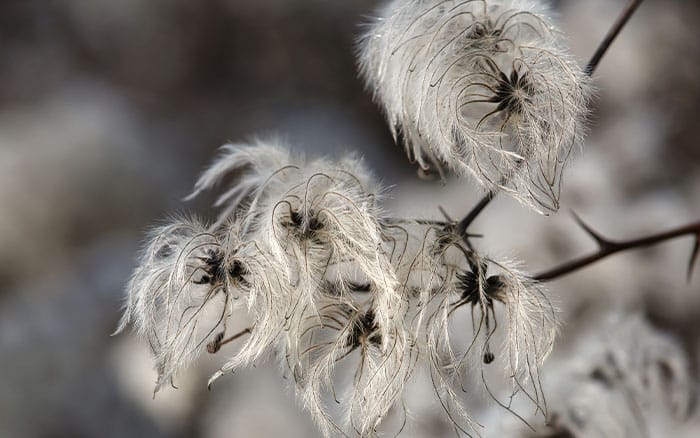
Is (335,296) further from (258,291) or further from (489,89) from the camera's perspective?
(489,89)

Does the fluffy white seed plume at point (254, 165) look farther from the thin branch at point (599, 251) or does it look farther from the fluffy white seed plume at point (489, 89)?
the thin branch at point (599, 251)

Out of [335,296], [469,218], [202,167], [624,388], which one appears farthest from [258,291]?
[202,167]

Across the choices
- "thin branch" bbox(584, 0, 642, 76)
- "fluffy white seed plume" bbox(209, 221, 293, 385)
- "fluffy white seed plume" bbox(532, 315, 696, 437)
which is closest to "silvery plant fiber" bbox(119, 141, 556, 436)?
"fluffy white seed plume" bbox(209, 221, 293, 385)

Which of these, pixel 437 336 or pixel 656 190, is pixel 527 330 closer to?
pixel 437 336

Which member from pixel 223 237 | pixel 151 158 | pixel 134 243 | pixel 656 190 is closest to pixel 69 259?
pixel 134 243

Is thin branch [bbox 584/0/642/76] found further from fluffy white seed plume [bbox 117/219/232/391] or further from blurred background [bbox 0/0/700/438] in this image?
blurred background [bbox 0/0/700/438]

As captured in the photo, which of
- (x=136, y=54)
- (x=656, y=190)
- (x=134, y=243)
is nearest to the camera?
(x=656, y=190)
